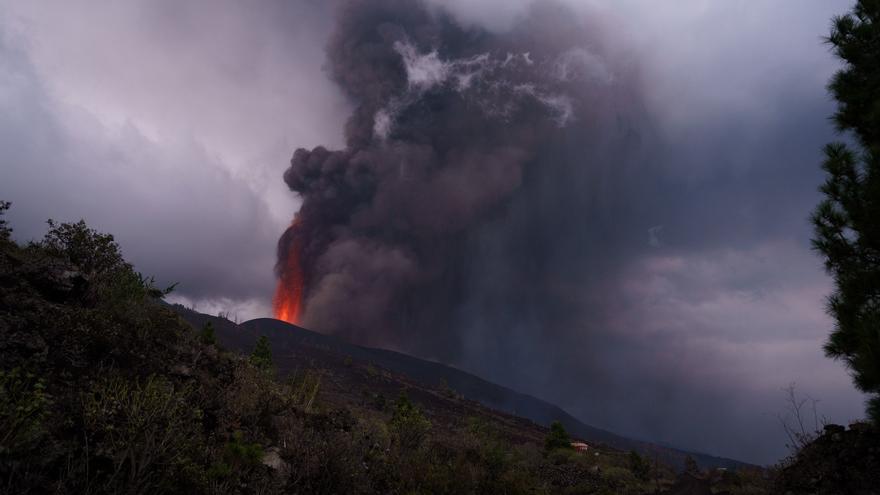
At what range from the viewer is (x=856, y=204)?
919 centimetres

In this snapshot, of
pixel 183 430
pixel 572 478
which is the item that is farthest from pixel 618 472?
pixel 183 430

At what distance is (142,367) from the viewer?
26.8ft

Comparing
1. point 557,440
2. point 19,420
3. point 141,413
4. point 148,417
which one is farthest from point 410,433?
point 557,440

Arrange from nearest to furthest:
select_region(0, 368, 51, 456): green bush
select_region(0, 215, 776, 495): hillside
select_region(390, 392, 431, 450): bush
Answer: select_region(0, 368, 51, 456): green bush, select_region(0, 215, 776, 495): hillside, select_region(390, 392, 431, 450): bush

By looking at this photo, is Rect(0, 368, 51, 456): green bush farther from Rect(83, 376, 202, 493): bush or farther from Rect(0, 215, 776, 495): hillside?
Rect(83, 376, 202, 493): bush

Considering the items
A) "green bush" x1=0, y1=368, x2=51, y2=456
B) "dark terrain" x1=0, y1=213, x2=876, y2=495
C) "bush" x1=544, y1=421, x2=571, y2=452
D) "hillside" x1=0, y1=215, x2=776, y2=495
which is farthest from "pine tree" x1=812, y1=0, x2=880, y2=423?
"bush" x1=544, y1=421, x2=571, y2=452

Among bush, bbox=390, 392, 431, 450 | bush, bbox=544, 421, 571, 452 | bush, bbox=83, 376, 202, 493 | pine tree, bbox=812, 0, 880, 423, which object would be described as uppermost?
pine tree, bbox=812, 0, 880, 423

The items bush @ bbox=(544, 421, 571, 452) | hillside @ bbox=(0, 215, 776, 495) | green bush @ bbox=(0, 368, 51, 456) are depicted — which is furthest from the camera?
bush @ bbox=(544, 421, 571, 452)

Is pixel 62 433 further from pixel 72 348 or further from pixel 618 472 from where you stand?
pixel 618 472

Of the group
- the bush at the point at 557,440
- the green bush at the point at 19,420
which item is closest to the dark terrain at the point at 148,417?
the green bush at the point at 19,420

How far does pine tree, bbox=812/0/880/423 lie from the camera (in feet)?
28.2

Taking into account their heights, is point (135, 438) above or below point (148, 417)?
below

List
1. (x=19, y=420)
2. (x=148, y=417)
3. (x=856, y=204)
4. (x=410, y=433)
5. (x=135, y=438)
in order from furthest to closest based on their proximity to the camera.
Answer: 1. (x=410, y=433)
2. (x=856, y=204)
3. (x=148, y=417)
4. (x=135, y=438)
5. (x=19, y=420)

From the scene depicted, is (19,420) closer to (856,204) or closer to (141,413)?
(141,413)
